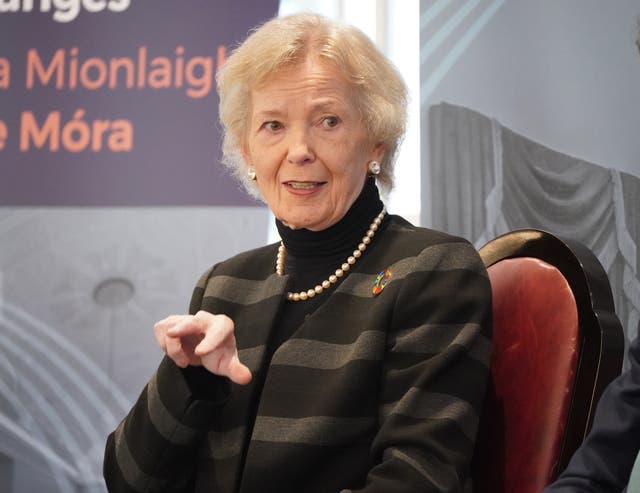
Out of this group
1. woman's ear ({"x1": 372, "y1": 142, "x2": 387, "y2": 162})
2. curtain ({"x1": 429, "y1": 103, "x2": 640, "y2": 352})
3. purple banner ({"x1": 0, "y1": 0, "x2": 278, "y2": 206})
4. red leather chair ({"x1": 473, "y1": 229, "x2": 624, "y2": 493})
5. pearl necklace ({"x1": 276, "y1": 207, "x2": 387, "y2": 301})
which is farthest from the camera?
purple banner ({"x1": 0, "y1": 0, "x2": 278, "y2": 206})

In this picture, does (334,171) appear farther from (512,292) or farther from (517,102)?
Answer: (517,102)

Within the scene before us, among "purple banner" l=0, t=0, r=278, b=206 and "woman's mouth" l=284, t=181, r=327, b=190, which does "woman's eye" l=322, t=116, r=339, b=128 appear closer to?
"woman's mouth" l=284, t=181, r=327, b=190

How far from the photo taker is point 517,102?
9.52 feet

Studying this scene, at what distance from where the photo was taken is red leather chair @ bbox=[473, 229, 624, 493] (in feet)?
4.75

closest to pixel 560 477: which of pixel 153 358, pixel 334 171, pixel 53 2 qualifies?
pixel 334 171

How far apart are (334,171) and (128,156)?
166 cm

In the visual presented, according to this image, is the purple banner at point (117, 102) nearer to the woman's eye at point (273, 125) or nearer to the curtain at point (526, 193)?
the curtain at point (526, 193)

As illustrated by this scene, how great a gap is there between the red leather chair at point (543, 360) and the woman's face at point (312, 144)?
36 centimetres

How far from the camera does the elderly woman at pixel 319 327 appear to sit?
1.48 metres

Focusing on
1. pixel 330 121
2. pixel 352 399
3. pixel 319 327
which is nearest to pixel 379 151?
pixel 330 121

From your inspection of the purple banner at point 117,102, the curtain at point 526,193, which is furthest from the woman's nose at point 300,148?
the purple banner at point 117,102

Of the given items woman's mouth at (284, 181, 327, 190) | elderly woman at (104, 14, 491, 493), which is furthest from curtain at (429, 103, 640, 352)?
woman's mouth at (284, 181, 327, 190)

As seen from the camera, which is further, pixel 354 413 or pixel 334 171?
pixel 334 171

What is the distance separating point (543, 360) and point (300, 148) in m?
0.61
